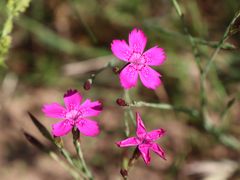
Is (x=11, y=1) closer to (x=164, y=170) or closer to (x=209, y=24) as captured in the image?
(x=164, y=170)

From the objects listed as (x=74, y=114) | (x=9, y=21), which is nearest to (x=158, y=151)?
(x=74, y=114)

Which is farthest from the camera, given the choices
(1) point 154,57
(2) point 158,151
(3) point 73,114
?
(1) point 154,57

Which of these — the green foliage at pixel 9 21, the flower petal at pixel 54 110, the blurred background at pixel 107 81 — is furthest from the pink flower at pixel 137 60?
the blurred background at pixel 107 81

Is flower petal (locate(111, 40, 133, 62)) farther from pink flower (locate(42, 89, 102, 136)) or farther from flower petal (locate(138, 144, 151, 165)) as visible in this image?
flower petal (locate(138, 144, 151, 165))

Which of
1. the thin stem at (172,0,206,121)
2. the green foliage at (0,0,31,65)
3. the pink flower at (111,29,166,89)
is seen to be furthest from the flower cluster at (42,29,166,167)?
the green foliage at (0,0,31,65)

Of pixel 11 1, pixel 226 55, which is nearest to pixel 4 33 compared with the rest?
pixel 11 1

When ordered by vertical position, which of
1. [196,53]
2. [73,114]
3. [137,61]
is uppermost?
[196,53]

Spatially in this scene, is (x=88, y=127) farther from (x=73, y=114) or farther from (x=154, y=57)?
(x=154, y=57)
